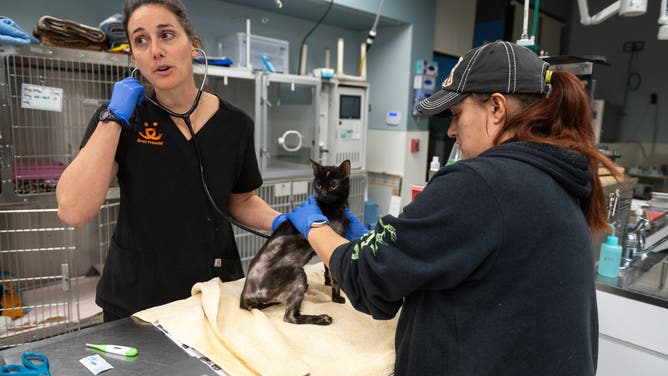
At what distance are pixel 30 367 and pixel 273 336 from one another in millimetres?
507

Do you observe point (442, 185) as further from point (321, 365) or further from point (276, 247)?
point (276, 247)

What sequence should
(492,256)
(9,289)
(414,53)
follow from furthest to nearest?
1. (414,53)
2. (9,289)
3. (492,256)

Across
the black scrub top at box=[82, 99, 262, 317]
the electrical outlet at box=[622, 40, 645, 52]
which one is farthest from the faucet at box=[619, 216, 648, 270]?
the electrical outlet at box=[622, 40, 645, 52]

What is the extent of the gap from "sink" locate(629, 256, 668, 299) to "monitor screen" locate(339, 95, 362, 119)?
2154 millimetres

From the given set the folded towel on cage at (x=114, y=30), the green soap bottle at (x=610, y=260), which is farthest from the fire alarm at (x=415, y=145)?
the folded towel on cage at (x=114, y=30)

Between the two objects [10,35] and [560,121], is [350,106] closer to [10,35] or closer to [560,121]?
[10,35]

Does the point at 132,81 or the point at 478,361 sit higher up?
the point at 132,81

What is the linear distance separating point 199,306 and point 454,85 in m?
0.87

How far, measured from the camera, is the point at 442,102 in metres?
0.91

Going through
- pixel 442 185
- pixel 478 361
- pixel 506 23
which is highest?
pixel 506 23

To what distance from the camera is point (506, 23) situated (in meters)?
4.54

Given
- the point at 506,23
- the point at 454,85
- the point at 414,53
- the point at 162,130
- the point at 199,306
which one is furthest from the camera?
the point at 506,23

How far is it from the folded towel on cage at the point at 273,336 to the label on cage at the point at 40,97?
1390 millimetres

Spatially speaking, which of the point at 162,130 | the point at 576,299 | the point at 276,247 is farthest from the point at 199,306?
the point at 576,299
